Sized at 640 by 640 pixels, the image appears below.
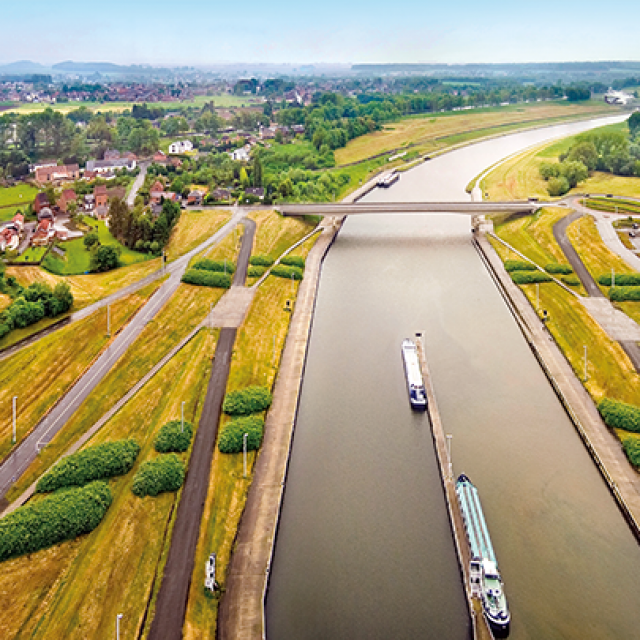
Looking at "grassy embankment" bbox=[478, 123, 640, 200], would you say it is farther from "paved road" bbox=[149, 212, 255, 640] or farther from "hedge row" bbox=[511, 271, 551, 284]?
"paved road" bbox=[149, 212, 255, 640]

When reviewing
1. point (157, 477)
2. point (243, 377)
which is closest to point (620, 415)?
point (243, 377)

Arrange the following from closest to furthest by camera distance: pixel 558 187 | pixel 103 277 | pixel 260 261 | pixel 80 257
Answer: pixel 103 277 < pixel 260 261 < pixel 80 257 < pixel 558 187

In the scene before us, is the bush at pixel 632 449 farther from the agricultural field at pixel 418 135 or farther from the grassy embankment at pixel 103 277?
the agricultural field at pixel 418 135

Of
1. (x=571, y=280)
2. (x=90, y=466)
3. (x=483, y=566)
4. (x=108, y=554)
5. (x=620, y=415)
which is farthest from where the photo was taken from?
(x=571, y=280)

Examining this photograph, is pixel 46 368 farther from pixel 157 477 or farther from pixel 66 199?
pixel 66 199

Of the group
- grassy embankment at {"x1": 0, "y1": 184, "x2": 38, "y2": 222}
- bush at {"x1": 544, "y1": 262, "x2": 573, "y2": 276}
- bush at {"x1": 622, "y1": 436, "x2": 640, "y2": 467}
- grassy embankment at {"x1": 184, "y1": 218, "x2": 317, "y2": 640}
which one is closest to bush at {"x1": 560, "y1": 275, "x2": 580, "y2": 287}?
bush at {"x1": 544, "y1": 262, "x2": 573, "y2": 276}
